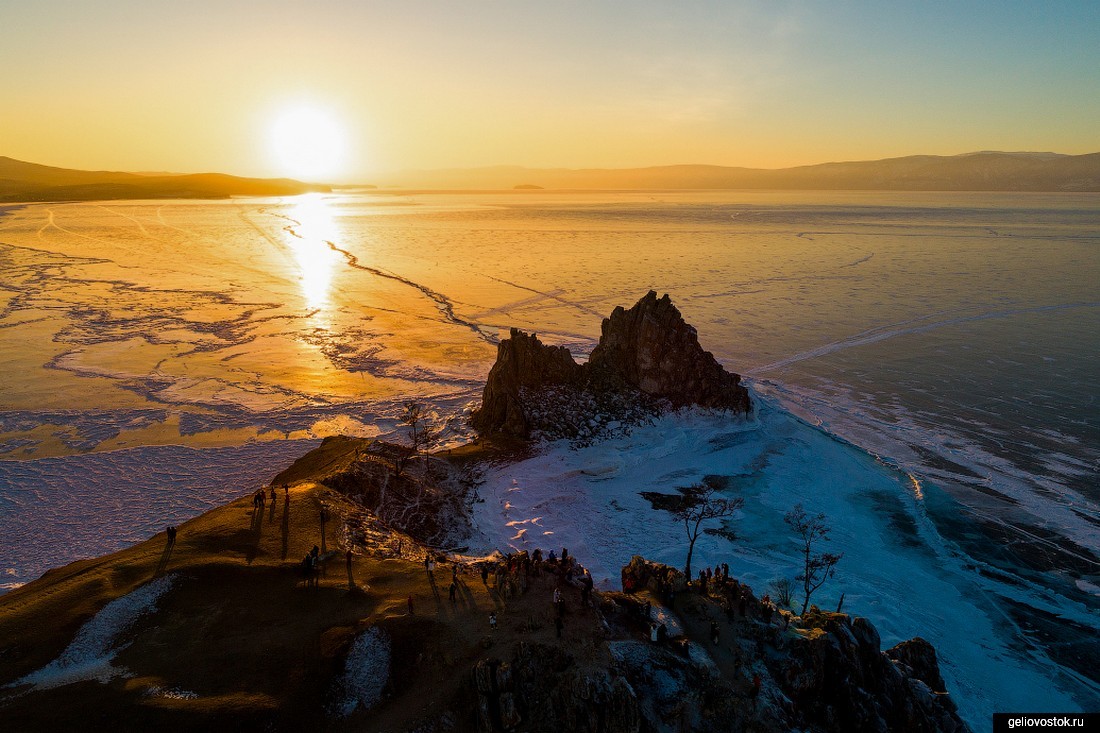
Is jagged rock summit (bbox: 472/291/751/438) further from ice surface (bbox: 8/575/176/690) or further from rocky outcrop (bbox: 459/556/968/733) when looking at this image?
ice surface (bbox: 8/575/176/690)

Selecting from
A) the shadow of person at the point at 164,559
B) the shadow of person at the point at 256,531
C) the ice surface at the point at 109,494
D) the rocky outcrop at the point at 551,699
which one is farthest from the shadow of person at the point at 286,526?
the rocky outcrop at the point at 551,699

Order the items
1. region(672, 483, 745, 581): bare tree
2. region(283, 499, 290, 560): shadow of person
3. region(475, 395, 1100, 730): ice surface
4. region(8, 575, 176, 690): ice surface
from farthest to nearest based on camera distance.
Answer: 1. region(672, 483, 745, 581): bare tree
2. region(475, 395, 1100, 730): ice surface
3. region(283, 499, 290, 560): shadow of person
4. region(8, 575, 176, 690): ice surface

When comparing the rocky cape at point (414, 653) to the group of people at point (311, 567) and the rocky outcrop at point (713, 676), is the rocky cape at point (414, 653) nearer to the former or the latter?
the rocky outcrop at point (713, 676)

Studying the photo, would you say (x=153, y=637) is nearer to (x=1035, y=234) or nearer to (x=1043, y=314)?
(x=1043, y=314)

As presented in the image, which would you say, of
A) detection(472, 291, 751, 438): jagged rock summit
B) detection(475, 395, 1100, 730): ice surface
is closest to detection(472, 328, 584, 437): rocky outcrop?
detection(472, 291, 751, 438): jagged rock summit

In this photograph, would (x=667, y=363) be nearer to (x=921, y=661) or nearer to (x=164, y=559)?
(x=921, y=661)
